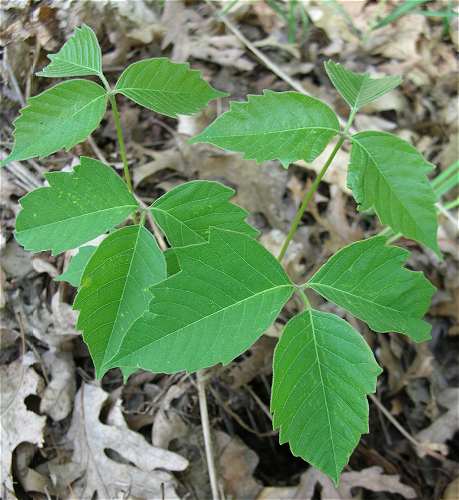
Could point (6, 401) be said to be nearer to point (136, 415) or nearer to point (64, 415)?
point (64, 415)

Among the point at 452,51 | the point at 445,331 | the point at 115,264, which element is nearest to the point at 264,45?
the point at 452,51

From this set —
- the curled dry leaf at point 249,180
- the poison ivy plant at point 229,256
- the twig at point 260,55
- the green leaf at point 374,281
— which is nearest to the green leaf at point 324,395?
the poison ivy plant at point 229,256

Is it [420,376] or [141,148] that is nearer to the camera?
[420,376]

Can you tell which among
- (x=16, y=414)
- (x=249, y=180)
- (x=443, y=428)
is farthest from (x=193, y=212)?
(x=443, y=428)

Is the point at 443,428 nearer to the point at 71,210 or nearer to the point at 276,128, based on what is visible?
the point at 276,128

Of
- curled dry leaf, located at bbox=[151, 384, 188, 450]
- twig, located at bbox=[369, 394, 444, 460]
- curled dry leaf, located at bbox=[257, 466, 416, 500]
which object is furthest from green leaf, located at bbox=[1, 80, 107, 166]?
twig, located at bbox=[369, 394, 444, 460]

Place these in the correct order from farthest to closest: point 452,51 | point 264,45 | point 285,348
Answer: point 452,51, point 264,45, point 285,348

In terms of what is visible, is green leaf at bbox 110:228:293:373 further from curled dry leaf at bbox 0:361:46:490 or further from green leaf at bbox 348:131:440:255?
curled dry leaf at bbox 0:361:46:490
